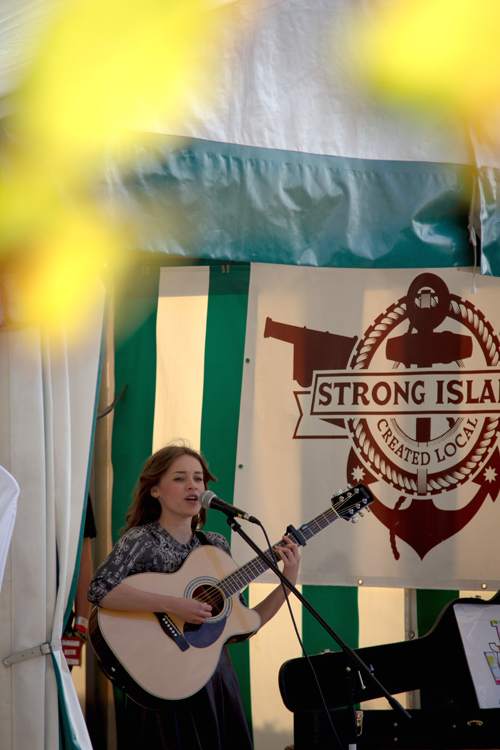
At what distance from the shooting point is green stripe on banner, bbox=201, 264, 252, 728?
150 inches

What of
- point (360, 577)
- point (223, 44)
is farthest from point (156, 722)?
point (223, 44)

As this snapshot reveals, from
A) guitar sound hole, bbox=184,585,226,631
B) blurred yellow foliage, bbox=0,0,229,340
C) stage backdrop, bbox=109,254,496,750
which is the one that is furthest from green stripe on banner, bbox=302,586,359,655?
blurred yellow foliage, bbox=0,0,229,340

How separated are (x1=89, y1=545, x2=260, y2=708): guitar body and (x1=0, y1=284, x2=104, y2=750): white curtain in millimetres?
245

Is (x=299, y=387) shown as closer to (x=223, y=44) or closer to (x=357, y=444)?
(x=357, y=444)

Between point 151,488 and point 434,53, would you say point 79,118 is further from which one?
point 151,488

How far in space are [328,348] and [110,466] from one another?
1.28 metres

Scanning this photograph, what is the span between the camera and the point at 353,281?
377 cm

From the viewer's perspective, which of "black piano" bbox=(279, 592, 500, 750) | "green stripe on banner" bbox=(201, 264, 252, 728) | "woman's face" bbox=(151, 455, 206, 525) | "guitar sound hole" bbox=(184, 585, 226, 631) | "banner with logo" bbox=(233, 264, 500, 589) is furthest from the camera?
"green stripe on banner" bbox=(201, 264, 252, 728)

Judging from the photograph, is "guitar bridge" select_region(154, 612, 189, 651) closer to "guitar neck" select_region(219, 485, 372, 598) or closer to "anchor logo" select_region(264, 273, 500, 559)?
"guitar neck" select_region(219, 485, 372, 598)

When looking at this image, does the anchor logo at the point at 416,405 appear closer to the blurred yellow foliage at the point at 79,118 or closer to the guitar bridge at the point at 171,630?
the guitar bridge at the point at 171,630

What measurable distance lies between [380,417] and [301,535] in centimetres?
91

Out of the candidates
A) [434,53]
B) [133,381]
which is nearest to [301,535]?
[133,381]

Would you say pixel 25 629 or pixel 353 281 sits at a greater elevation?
pixel 353 281

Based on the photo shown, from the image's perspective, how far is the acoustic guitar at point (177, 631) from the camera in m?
2.75
